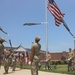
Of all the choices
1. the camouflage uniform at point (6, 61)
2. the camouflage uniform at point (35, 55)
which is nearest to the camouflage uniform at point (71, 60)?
the camouflage uniform at point (6, 61)

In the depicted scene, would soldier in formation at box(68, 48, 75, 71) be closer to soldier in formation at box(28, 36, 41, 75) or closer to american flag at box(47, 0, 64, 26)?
american flag at box(47, 0, 64, 26)

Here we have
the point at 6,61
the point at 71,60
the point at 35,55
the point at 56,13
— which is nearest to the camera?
the point at 35,55

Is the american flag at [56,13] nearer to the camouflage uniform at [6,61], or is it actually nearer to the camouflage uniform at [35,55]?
the camouflage uniform at [6,61]

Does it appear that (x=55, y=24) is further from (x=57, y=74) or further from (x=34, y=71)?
(x=34, y=71)

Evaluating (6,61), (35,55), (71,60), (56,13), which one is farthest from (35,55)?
(56,13)

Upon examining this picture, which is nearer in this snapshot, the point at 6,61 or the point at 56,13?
the point at 6,61

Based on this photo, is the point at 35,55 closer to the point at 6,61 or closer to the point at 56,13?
the point at 6,61

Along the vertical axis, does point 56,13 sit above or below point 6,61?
above

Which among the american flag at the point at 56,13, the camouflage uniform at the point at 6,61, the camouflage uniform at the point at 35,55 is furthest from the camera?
the american flag at the point at 56,13

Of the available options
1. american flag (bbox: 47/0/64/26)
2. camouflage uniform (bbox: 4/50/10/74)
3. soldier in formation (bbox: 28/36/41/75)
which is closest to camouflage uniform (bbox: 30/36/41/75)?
soldier in formation (bbox: 28/36/41/75)

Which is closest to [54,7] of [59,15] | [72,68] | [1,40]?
[59,15]

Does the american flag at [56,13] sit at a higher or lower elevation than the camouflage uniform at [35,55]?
higher

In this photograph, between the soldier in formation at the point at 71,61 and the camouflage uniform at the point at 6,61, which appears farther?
the soldier in formation at the point at 71,61

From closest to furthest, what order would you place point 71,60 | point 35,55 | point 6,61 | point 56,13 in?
point 35,55 → point 6,61 → point 71,60 → point 56,13
